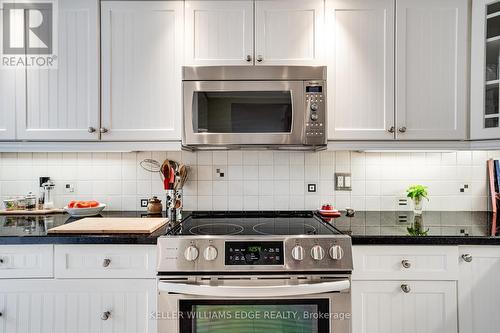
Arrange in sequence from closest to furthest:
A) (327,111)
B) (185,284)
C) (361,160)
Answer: (185,284) → (327,111) → (361,160)

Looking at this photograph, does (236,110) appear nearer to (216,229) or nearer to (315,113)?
(315,113)

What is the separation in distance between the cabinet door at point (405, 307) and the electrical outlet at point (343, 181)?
2.46ft

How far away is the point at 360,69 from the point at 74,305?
190 cm

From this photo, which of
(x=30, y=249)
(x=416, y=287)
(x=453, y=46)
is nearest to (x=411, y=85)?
(x=453, y=46)

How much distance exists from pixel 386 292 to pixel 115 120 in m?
1.66

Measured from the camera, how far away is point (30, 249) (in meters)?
1.46

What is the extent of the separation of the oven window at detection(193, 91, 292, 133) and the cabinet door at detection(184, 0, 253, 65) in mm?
227

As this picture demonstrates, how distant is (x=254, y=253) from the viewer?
55.2 inches

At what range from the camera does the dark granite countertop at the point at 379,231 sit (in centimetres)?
144

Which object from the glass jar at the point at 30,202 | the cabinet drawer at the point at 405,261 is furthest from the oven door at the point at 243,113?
the glass jar at the point at 30,202

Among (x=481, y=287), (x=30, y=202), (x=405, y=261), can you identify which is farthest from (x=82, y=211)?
(x=481, y=287)

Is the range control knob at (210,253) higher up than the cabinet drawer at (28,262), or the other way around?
the range control knob at (210,253)

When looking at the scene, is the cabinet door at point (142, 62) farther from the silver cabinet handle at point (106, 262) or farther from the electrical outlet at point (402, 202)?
the electrical outlet at point (402, 202)

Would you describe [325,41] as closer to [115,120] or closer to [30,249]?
[115,120]
